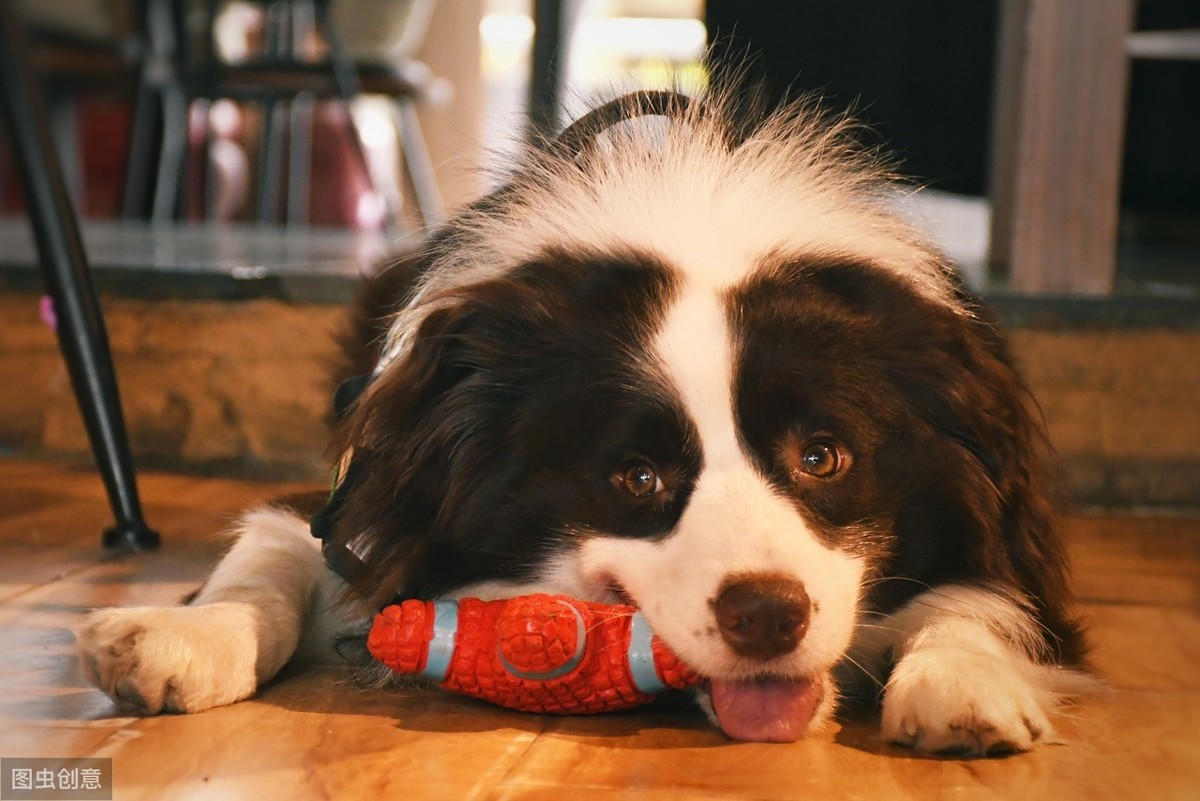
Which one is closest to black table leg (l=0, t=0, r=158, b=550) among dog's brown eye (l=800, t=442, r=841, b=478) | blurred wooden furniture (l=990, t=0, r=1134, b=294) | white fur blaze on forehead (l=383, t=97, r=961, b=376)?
white fur blaze on forehead (l=383, t=97, r=961, b=376)

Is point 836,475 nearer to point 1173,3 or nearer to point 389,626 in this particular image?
point 389,626

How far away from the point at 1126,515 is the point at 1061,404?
0.94 feet

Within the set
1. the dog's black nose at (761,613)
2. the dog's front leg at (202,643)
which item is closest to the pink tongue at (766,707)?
the dog's black nose at (761,613)

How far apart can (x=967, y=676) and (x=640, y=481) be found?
17.6 inches

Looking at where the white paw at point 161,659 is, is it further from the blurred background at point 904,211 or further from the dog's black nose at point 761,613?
the blurred background at point 904,211

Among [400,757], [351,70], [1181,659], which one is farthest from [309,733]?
[351,70]

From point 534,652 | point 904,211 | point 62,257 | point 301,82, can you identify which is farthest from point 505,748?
point 301,82

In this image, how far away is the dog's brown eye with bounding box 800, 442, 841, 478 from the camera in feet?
5.92

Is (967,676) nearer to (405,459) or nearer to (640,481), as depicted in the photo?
(640,481)

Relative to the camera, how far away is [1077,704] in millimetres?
1892

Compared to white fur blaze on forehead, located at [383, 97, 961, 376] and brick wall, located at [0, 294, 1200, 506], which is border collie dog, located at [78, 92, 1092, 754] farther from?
brick wall, located at [0, 294, 1200, 506]

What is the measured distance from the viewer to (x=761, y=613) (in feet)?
5.20

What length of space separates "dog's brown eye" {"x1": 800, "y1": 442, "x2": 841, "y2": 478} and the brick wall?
5.40 ft

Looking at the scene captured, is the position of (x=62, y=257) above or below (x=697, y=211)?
below
